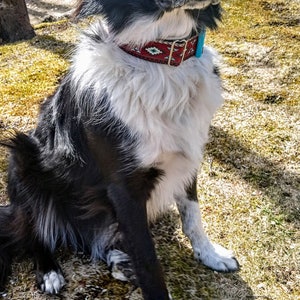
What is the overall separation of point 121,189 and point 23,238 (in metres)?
0.76

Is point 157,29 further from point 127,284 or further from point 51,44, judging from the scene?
point 51,44

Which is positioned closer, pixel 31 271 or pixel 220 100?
pixel 220 100

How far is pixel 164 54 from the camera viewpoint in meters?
2.18

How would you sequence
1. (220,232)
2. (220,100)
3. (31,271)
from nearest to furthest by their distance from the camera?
1. (220,100)
2. (31,271)
3. (220,232)

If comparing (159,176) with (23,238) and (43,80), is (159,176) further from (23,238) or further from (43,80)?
(43,80)

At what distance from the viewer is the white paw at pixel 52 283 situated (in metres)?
2.49

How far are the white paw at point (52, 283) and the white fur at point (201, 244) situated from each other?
69 cm

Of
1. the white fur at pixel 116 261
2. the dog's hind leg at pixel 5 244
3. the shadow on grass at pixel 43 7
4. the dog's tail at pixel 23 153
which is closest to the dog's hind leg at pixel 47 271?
the dog's hind leg at pixel 5 244

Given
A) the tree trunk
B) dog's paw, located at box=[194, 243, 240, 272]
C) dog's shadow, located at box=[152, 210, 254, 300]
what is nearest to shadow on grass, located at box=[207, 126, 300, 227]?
dog's paw, located at box=[194, 243, 240, 272]

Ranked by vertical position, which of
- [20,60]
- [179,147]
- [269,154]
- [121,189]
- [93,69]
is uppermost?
[93,69]

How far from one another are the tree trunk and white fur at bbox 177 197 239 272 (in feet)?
10.8

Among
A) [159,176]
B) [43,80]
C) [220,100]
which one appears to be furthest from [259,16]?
[159,176]

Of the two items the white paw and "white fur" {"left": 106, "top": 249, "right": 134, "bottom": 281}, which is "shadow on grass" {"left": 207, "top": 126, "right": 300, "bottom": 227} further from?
the white paw

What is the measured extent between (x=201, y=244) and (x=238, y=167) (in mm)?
759
